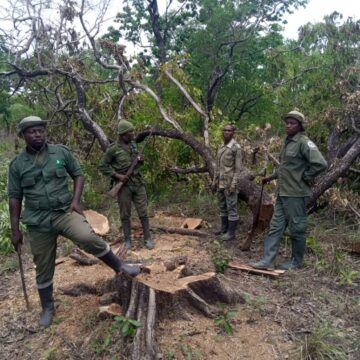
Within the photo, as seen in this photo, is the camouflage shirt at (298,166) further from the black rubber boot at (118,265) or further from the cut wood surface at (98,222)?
the cut wood surface at (98,222)

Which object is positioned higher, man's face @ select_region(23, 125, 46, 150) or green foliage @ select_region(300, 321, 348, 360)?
man's face @ select_region(23, 125, 46, 150)

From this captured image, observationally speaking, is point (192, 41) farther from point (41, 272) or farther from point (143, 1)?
point (41, 272)

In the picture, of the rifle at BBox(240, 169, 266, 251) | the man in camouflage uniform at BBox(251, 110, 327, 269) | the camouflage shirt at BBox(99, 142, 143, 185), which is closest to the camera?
the man in camouflage uniform at BBox(251, 110, 327, 269)

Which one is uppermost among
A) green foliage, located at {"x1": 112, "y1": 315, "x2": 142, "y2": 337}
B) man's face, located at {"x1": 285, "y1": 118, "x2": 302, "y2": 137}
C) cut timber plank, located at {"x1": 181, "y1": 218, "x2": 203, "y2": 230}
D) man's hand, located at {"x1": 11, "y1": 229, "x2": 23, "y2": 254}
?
man's face, located at {"x1": 285, "y1": 118, "x2": 302, "y2": 137}

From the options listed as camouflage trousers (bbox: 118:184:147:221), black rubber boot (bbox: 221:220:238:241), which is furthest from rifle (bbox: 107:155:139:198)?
black rubber boot (bbox: 221:220:238:241)

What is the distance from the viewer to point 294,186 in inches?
191

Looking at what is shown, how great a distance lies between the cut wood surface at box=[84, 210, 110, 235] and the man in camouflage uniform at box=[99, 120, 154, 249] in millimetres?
874

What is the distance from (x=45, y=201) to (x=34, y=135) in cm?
57

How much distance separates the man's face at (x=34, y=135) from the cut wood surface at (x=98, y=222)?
122 inches

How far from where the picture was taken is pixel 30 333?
12.7ft

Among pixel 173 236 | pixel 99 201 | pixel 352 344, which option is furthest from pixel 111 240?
pixel 352 344

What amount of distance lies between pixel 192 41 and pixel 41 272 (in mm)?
13107

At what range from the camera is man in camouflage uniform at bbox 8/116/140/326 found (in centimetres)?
367

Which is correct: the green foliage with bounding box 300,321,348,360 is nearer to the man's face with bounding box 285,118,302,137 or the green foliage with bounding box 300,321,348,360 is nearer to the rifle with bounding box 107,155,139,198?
the man's face with bounding box 285,118,302,137
